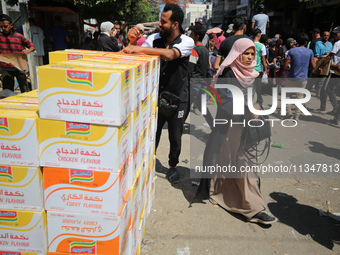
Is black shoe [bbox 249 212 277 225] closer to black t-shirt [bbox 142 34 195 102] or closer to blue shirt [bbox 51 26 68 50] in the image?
black t-shirt [bbox 142 34 195 102]

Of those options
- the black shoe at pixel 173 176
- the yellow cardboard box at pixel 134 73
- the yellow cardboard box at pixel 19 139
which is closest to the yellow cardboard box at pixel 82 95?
the yellow cardboard box at pixel 19 139

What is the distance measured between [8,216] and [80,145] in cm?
67

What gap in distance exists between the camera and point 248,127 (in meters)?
3.24

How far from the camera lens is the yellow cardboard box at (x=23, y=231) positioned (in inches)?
68.9

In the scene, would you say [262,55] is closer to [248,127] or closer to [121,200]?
[248,127]

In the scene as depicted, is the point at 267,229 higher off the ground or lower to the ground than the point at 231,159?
lower

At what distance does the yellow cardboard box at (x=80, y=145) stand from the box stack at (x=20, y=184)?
0.06 metres

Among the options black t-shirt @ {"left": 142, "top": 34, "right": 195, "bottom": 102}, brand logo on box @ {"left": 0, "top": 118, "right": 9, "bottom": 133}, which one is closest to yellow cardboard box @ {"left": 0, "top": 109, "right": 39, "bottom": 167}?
brand logo on box @ {"left": 0, "top": 118, "right": 9, "bottom": 133}

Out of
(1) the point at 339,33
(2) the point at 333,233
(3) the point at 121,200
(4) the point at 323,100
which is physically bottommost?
(2) the point at 333,233

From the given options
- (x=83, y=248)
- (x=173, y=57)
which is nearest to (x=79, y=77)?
(x=83, y=248)

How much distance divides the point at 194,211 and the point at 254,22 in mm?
8371

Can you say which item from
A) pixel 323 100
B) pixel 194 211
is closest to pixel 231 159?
pixel 194 211

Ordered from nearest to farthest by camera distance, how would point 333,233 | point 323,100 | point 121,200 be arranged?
point 121,200
point 333,233
point 323,100

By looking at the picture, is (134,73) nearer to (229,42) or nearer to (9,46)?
(229,42)
